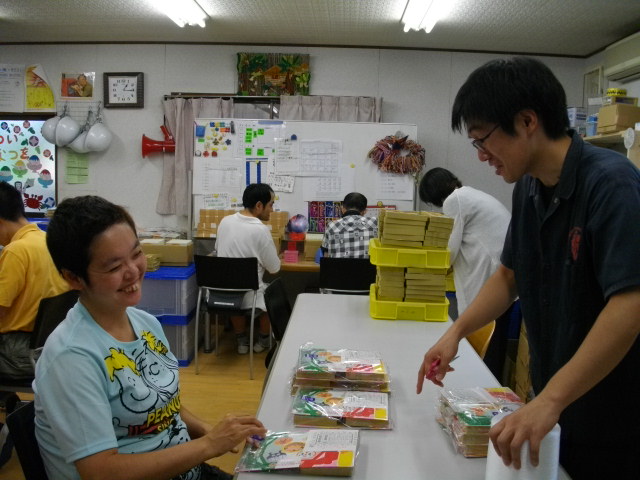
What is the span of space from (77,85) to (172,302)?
2.58 metres

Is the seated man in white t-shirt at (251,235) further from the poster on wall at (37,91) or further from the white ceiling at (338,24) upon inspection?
the poster on wall at (37,91)

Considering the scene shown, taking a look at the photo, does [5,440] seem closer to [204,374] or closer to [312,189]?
[204,374]

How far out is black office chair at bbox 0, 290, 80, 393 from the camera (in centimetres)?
212

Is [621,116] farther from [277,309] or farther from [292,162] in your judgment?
[277,309]

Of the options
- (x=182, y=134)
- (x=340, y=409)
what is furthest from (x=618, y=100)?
(x=182, y=134)

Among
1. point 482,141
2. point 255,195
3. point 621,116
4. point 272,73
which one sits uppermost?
point 272,73

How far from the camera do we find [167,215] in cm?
496

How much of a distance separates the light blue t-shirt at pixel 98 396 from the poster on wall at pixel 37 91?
4480 millimetres

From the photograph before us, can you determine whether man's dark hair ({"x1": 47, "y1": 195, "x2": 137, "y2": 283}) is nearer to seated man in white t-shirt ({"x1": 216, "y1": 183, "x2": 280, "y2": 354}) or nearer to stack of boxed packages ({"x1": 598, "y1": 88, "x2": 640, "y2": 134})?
seated man in white t-shirt ({"x1": 216, "y1": 183, "x2": 280, "y2": 354})

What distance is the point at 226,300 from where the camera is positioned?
3566 millimetres

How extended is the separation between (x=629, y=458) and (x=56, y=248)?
134 cm

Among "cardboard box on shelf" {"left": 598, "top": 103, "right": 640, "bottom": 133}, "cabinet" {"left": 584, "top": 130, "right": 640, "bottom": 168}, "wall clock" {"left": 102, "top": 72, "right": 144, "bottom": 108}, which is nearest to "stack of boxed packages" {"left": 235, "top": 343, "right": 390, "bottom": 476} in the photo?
"cabinet" {"left": 584, "top": 130, "right": 640, "bottom": 168}

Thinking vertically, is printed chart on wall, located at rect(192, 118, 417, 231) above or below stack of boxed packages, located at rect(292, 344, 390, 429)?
above

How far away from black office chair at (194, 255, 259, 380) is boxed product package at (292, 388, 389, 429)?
2136 mm
